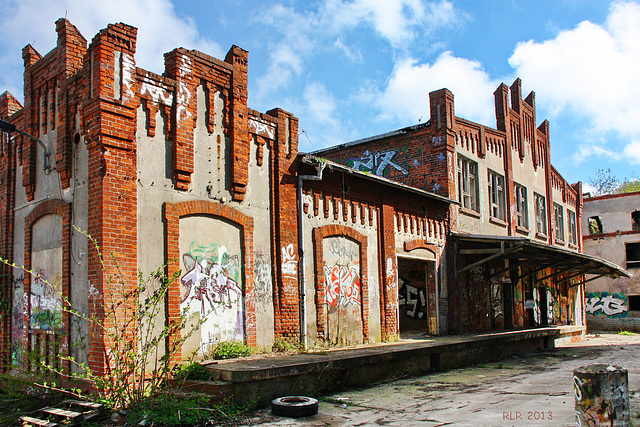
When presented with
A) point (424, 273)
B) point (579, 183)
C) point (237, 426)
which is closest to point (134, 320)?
point (237, 426)

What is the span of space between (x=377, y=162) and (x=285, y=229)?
8297 millimetres

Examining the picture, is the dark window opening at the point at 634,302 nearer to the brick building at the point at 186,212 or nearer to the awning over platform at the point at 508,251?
the awning over platform at the point at 508,251

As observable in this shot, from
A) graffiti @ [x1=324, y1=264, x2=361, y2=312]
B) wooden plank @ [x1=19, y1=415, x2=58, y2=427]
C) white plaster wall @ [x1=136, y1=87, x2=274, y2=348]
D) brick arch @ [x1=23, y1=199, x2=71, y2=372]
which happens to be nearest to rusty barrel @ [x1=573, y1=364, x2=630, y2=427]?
wooden plank @ [x1=19, y1=415, x2=58, y2=427]

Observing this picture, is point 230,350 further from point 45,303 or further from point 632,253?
point 632,253

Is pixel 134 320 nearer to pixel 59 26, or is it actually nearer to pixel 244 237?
pixel 244 237

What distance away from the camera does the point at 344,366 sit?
980cm

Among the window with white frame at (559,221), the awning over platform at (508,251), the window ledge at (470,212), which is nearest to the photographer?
the awning over platform at (508,251)

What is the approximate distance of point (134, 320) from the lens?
8320mm

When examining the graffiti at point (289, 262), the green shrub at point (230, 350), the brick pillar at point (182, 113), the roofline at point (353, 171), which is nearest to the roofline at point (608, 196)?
the roofline at point (353, 171)

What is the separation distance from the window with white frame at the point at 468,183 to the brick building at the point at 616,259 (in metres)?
17.1

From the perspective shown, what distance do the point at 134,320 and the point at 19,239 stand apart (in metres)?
4.04

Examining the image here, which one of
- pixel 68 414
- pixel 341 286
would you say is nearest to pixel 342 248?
pixel 341 286

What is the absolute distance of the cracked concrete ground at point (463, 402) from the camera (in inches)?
282

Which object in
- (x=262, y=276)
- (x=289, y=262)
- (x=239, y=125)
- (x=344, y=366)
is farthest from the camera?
(x=289, y=262)
